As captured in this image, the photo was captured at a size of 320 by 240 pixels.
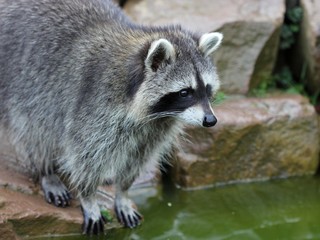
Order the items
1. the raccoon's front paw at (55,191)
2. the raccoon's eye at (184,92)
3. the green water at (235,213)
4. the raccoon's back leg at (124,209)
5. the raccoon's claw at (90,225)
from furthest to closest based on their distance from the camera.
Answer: the green water at (235,213)
the raccoon's back leg at (124,209)
the raccoon's front paw at (55,191)
the raccoon's claw at (90,225)
the raccoon's eye at (184,92)

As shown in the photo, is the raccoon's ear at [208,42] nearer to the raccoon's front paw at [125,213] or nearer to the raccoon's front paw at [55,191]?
the raccoon's front paw at [125,213]

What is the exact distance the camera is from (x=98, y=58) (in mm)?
4832

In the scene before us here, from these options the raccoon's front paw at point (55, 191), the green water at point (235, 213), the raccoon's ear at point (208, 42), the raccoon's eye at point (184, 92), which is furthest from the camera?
the green water at point (235, 213)

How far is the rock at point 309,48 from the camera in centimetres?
673

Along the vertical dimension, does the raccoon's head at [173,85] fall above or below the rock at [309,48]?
above

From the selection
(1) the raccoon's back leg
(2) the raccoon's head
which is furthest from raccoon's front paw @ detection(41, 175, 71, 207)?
(2) the raccoon's head

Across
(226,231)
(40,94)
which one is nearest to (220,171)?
(226,231)

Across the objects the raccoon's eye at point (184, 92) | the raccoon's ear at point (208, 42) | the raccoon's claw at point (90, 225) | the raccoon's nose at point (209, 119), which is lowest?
the raccoon's claw at point (90, 225)

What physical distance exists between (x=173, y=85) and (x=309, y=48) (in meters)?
2.71

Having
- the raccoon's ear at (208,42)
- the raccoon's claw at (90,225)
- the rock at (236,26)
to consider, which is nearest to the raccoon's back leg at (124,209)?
the raccoon's claw at (90,225)

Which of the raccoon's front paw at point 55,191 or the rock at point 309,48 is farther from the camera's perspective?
the rock at point 309,48

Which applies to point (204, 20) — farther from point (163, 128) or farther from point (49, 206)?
point (49, 206)

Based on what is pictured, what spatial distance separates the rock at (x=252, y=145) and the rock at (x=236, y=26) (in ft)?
0.96

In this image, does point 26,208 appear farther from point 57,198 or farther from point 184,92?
point 184,92
